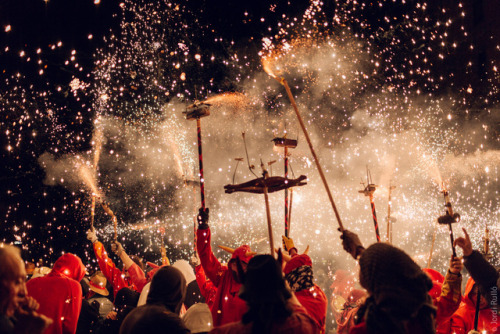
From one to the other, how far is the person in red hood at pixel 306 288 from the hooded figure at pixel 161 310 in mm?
998

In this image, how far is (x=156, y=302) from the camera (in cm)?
254

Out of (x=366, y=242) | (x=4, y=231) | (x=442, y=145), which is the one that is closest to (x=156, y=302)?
(x=4, y=231)

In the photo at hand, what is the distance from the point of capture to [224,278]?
3521mm

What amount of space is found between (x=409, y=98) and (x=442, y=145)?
2.89 meters

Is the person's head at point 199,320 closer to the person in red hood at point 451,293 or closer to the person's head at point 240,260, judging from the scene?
the person's head at point 240,260

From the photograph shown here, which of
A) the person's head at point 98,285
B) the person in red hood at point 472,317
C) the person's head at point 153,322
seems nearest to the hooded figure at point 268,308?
the person's head at point 153,322

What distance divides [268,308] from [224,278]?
1713mm

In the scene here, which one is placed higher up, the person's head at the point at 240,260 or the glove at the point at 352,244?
the glove at the point at 352,244

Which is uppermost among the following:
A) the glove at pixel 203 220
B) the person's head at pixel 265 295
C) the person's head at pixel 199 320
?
the glove at pixel 203 220

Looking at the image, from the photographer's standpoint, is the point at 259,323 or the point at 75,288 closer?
the point at 259,323

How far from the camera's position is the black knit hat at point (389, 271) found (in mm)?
1853

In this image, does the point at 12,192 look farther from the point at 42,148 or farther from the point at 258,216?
the point at 258,216

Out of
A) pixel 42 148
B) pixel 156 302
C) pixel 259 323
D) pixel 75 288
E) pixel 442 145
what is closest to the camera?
pixel 259 323

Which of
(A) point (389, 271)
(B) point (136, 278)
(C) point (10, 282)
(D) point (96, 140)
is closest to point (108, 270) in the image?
(B) point (136, 278)
